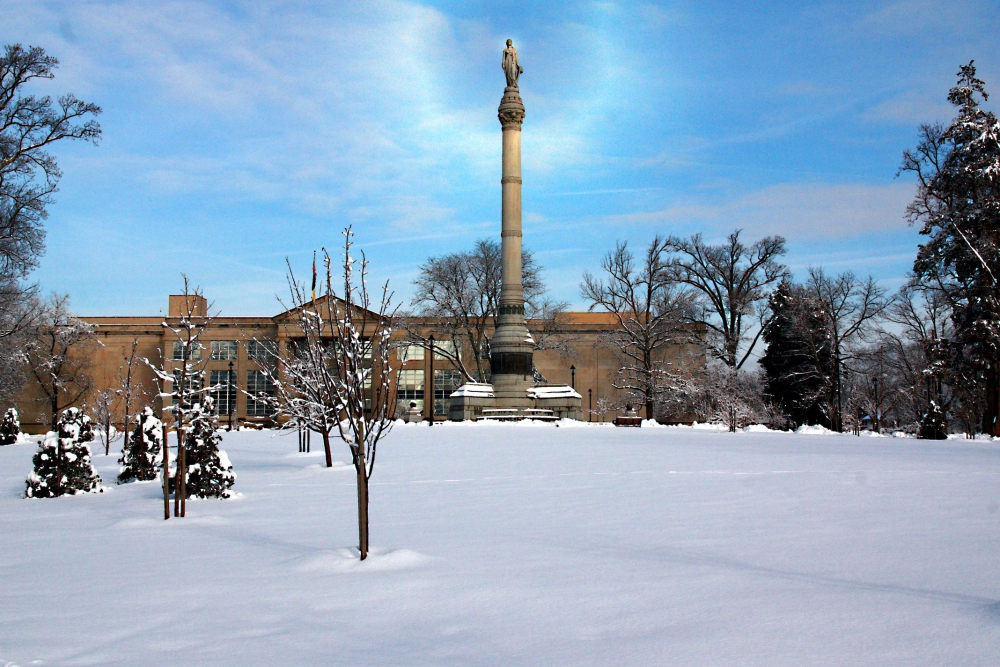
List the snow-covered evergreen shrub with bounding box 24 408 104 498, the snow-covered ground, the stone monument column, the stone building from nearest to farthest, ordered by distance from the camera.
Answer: the snow-covered ground
the snow-covered evergreen shrub with bounding box 24 408 104 498
the stone monument column
the stone building

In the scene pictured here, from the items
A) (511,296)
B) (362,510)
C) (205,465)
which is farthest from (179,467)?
(511,296)

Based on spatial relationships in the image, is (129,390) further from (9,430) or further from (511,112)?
(511,112)

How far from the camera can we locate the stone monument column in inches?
1576

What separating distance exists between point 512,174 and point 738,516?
107ft

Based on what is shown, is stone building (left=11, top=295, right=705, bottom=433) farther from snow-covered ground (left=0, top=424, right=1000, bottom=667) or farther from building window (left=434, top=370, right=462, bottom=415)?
snow-covered ground (left=0, top=424, right=1000, bottom=667)

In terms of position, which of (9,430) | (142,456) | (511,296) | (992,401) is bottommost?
(9,430)

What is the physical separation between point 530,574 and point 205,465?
8080 millimetres

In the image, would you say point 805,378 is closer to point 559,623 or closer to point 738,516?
point 738,516

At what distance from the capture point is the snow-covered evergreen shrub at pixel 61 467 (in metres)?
13.9

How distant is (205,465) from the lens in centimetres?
1310

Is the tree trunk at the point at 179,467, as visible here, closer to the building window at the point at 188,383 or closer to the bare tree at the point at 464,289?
the building window at the point at 188,383

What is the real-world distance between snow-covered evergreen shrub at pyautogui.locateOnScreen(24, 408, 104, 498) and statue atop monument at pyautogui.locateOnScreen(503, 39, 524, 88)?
32316 millimetres

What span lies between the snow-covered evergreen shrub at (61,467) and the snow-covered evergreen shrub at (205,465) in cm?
223

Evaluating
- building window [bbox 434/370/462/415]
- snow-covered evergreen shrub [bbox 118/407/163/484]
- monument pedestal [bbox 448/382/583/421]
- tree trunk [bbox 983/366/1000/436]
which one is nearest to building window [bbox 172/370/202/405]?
snow-covered evergreen shrub [bbox 118/407/163/484]
